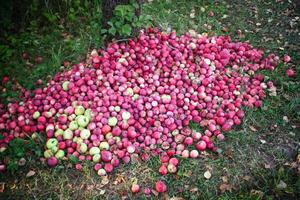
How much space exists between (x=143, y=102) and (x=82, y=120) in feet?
2.13

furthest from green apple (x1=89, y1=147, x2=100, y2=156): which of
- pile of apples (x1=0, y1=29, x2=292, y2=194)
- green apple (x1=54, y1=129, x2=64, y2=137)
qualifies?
green apple (x1=54, y1=129, x2=64, y2=137)

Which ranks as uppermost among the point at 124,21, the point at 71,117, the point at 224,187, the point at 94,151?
the point at 124,21

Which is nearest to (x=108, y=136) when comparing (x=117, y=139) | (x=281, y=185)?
(x=117, y=139)

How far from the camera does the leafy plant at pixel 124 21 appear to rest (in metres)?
3.84

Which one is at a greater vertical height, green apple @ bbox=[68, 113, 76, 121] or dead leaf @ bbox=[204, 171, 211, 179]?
green apple @ bbox=[68, 113, 76, 121]

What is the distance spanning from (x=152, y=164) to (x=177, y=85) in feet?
3.24

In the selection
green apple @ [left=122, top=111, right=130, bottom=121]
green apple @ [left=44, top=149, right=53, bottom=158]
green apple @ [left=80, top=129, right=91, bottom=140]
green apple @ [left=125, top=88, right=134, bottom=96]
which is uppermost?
green apple @ [left=125, top=88, right=134, bottom=96]

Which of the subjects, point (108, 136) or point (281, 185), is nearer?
point (281, 185)

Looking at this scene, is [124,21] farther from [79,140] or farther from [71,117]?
[79,140]

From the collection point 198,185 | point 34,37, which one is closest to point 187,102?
point 198,185

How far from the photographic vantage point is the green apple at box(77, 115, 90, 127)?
332 cm

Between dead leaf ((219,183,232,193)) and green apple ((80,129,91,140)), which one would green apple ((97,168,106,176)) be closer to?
green apple ((80,129,91,140))

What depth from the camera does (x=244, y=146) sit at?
3.36m

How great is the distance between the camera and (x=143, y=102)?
140 inches
